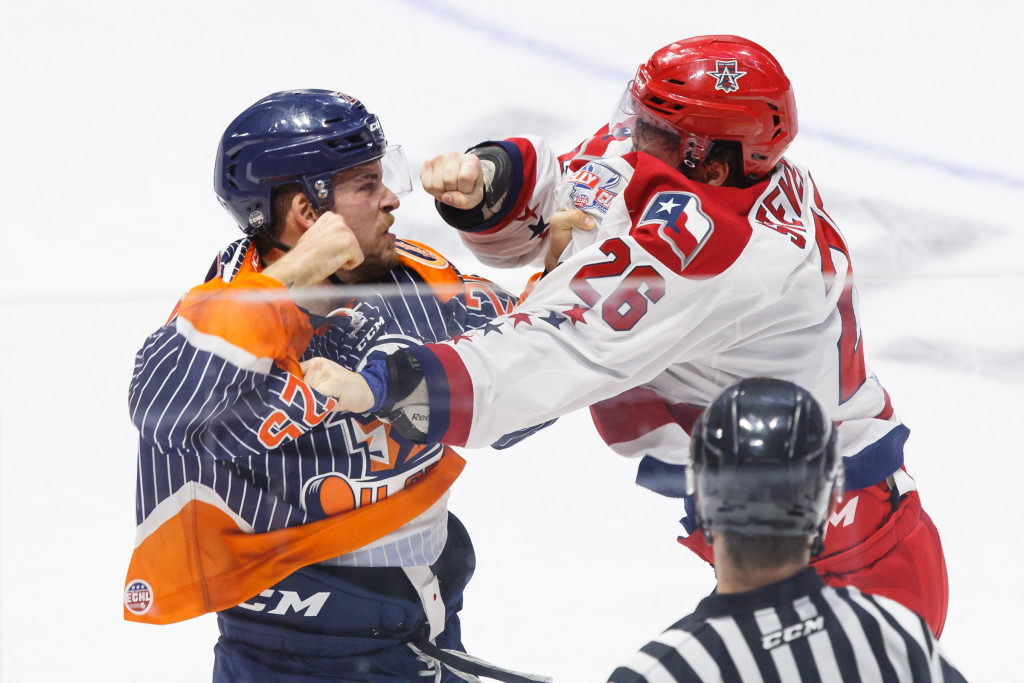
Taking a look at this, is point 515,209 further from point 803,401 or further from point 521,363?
point 803,401

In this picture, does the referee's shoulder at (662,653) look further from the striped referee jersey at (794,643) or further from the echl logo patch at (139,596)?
the echl logo patch at (139,596)

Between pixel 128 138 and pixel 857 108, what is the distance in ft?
8.58

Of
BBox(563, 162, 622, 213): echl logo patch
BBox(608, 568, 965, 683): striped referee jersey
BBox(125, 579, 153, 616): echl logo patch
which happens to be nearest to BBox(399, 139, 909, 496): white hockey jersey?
BBox(563, 162, 622, 213): echl logo patch

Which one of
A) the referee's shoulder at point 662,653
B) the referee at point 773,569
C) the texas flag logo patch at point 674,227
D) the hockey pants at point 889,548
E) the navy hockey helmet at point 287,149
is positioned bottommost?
the hockey pants at point 889,548

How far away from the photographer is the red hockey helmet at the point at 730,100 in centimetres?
141

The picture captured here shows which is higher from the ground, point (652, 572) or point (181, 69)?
point (181, 69)

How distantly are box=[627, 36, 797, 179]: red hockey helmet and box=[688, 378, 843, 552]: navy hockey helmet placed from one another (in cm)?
50

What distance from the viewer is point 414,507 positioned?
1.44 m

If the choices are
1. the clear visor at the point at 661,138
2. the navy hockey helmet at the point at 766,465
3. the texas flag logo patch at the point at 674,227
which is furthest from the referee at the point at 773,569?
the clear visor at the point at 661,138

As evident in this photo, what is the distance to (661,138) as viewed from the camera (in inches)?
58.2

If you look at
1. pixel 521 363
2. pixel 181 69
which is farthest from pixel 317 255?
pixel 181 69

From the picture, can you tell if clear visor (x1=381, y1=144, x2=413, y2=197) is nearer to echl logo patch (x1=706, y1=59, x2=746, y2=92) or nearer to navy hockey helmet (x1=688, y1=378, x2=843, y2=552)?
echl logo patch (x1=706, y1=59, x2=746, y2=92)

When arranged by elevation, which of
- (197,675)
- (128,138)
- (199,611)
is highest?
(128,138)

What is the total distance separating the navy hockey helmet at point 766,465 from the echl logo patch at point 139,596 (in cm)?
74
